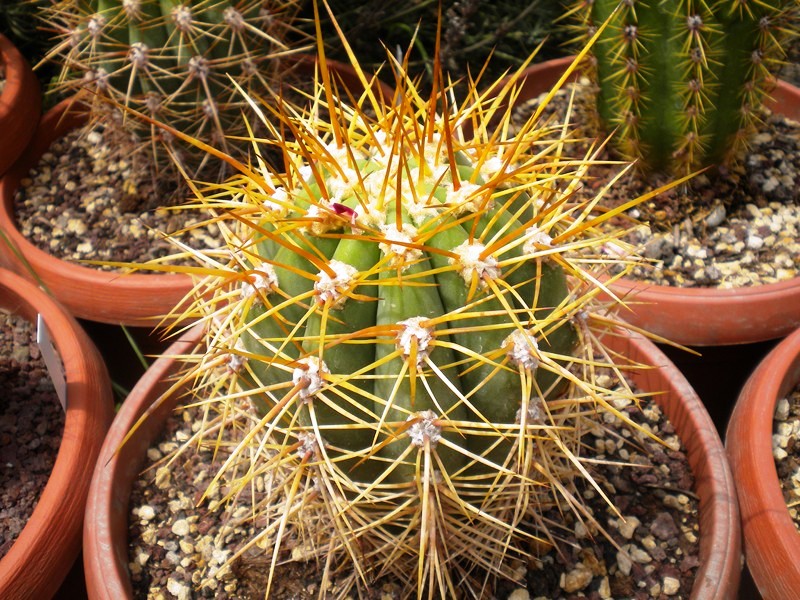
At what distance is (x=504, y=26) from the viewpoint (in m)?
2.08

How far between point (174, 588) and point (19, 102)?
1263mm

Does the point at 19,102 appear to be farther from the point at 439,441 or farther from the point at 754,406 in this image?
the point at 754,406

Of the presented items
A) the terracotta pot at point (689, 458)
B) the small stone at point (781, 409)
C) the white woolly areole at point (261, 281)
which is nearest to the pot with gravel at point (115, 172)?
the terracotta pot at point (689, 458)

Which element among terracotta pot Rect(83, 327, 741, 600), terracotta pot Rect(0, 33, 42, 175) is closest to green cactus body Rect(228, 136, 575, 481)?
terracotta pot Rect(83, 327, 741, 600)

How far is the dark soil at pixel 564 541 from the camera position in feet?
3.79

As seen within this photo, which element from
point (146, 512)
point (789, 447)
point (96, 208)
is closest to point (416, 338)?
point (146, 512)

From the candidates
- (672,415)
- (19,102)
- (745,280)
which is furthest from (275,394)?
(19,102)

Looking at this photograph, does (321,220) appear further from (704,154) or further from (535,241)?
(704,154)

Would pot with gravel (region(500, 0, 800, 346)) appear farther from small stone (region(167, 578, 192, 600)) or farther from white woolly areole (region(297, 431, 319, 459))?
small stone (region(167, 578, 192, 600))

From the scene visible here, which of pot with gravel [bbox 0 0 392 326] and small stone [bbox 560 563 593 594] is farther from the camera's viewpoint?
pot with gravel [bbox 0 0 392 326]

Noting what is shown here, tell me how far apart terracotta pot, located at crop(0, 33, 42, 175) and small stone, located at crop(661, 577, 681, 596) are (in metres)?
1.63

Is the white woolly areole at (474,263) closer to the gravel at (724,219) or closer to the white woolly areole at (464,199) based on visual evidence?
the white woolly areole at (464,199)

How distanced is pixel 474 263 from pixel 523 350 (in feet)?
0.34

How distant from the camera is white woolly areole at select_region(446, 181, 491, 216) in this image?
818 mm
